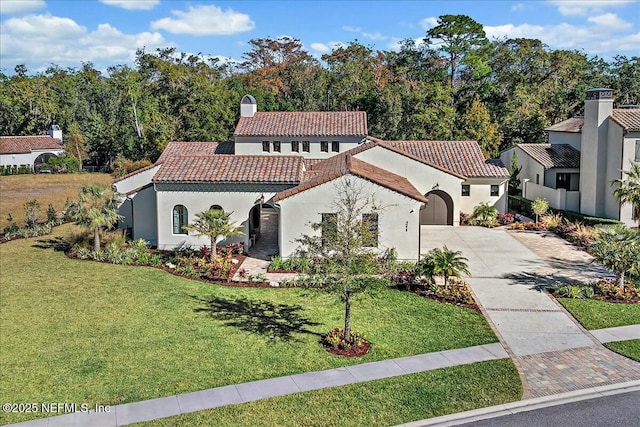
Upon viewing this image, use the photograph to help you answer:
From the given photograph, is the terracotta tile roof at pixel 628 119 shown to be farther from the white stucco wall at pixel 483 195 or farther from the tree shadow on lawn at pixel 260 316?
the tree shadow on lawn at pixel 260 316

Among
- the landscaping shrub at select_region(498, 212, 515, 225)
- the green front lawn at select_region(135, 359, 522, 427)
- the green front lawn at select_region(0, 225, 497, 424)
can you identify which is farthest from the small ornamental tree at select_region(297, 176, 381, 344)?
the landscaping shrub at select_region(498, 212, 515, 225)

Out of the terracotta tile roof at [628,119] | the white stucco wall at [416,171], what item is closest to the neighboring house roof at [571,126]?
the terracotta tile roof at [628,119]

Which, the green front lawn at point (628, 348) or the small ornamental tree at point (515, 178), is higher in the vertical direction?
the small ornamental tree at point (515, 178)

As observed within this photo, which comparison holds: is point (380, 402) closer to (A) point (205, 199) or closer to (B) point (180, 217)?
(A) point (205, 199)

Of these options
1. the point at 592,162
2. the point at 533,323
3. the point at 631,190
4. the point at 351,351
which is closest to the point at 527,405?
the point at 351,351

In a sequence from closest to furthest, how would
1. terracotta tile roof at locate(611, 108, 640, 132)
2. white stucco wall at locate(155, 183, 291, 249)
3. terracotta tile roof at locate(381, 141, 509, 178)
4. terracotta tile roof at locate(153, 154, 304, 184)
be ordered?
terracotta tile roof at locate(153, 154, 304, 184), white stucco wall at locate(155, 183, 291, 249), terracotta tile roof at locate(611, 108, 640, 132), terracotta tile roof at locate(381, 141, 509, 178)

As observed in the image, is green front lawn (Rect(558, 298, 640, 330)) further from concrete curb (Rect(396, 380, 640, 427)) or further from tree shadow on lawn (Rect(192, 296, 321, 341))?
tree shadow on lawn (Rect(192, 296, 321, 341))
